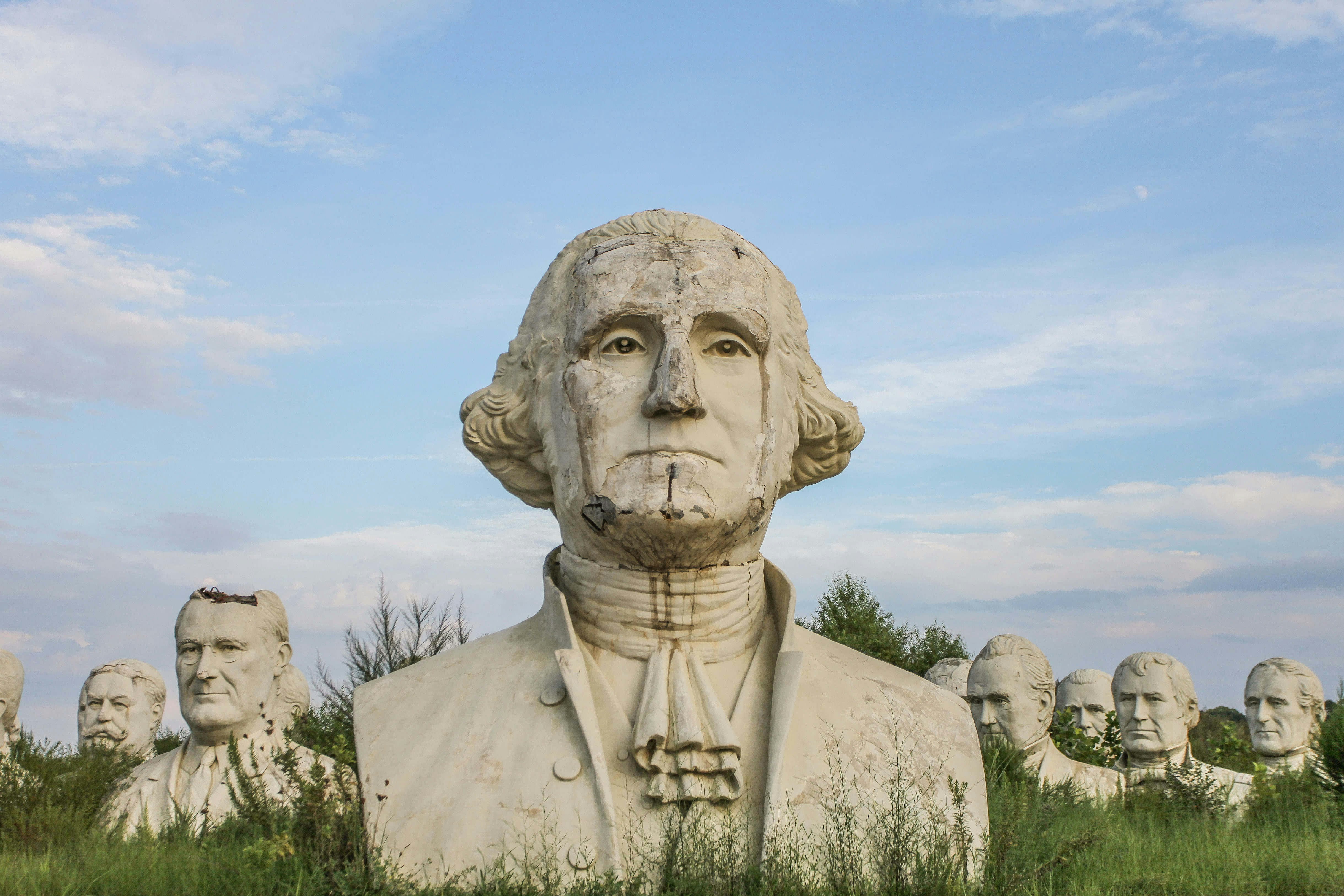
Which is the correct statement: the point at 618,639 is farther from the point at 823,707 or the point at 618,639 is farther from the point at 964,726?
the point at 964,726

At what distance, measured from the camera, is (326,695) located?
10594mm

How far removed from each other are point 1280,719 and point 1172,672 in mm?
1939

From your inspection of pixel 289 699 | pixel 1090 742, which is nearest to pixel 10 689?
pixel 289 699

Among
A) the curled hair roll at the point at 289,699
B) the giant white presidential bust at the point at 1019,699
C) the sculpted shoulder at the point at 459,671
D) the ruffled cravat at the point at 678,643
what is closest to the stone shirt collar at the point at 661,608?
the ruffled cravat at the point at 678,643

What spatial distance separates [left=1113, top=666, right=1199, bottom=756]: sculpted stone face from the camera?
35.5 feet

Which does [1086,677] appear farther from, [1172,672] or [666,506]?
[666,506]

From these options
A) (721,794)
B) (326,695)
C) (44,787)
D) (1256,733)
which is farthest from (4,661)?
(1256,733)

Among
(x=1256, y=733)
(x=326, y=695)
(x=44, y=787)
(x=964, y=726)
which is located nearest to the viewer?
(x=964, y=726)

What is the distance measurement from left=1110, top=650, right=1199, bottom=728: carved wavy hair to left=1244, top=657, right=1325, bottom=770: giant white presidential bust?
1351 millimetres

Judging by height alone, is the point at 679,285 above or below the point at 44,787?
above

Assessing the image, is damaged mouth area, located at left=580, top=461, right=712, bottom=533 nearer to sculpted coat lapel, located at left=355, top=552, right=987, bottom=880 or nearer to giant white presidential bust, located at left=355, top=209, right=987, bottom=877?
giant white presidential bust, located at left=355, top=209, right=987, bottom=877

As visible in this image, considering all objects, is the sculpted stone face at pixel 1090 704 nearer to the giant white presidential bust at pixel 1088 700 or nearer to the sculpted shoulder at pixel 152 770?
the giant white presidential bust at pixel 1088 700

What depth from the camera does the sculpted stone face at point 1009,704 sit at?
1019cm

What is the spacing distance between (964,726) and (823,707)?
0.59m
